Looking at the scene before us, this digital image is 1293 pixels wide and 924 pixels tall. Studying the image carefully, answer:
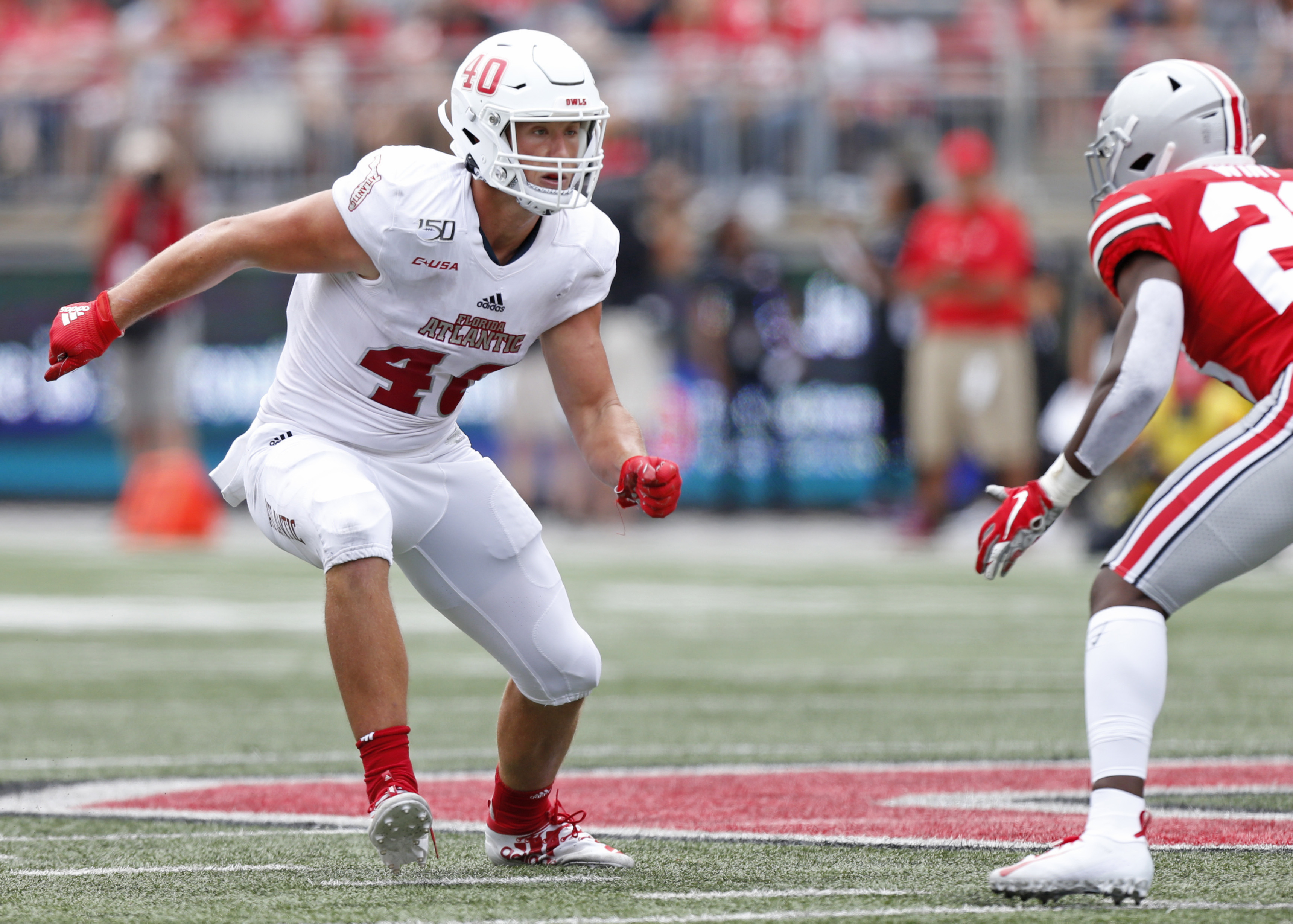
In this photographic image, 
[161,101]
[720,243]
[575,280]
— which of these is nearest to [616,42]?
[720,243]

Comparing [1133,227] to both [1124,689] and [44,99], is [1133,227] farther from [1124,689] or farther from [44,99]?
[44,99]

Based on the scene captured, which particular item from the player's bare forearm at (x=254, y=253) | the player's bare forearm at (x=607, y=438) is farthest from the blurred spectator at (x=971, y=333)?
the player's bare forearm at (x=254, y=253)

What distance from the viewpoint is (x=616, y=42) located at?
54.3 feet

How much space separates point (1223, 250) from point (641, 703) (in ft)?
11.7

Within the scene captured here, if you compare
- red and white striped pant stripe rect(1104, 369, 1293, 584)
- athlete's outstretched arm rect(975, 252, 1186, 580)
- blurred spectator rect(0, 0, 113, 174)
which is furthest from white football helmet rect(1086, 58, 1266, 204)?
blurred spectator rect(0, 0, 113, 174)

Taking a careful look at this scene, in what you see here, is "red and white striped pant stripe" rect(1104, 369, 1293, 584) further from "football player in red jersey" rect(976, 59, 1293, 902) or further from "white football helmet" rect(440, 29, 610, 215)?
"white football helmet" rect(440, 29, 610, 215)

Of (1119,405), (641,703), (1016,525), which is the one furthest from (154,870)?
(641,703)

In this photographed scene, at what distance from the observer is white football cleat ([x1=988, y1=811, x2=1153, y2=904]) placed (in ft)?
10.9

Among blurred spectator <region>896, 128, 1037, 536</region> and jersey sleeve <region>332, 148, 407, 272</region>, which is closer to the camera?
jersey sleeve <region>332, 148, 407, 272</region>

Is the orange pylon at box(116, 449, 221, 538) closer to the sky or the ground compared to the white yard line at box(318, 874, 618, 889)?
closer to the ground

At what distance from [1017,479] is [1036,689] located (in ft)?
18.3

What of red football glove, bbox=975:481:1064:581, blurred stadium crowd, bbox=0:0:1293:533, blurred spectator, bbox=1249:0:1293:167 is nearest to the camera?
red football glove, bbox=975:481:1064:581

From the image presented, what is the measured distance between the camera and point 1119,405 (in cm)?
350

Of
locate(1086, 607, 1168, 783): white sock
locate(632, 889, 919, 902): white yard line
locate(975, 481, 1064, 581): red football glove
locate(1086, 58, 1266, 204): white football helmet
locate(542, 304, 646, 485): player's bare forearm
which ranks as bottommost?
locate(632, 889, 919, 902): white yard line
